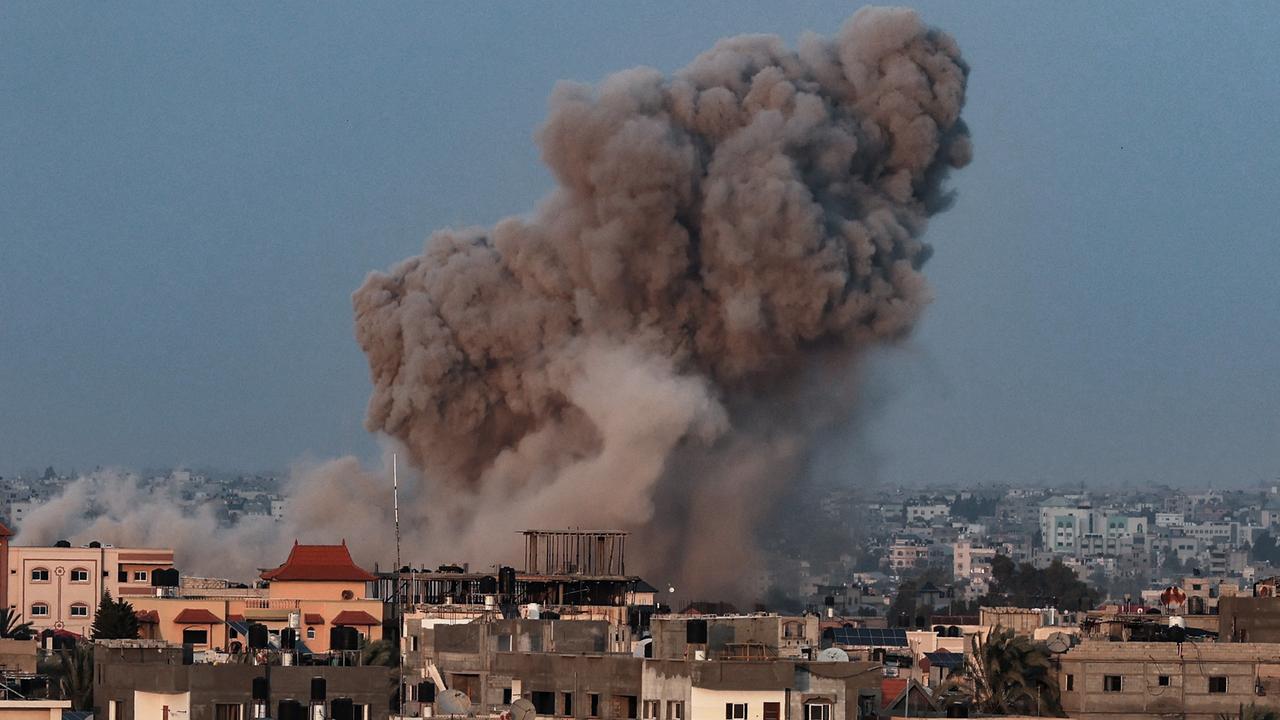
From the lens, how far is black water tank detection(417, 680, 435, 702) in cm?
3328

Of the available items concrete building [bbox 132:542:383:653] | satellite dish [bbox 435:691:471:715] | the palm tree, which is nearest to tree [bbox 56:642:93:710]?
satellite dish [bbox 435:691:471:715]

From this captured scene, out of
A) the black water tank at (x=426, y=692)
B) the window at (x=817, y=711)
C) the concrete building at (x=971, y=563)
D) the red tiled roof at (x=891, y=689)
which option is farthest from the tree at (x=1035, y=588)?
the window at (x=817, y=711)

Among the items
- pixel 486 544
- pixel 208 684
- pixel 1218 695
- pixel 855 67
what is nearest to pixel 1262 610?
pixel 1218 695

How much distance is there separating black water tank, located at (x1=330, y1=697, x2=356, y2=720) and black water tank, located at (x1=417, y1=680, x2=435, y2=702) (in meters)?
1.50

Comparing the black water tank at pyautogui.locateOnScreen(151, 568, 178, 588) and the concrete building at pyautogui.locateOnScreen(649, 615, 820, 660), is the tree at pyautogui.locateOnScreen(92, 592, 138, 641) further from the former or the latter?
the concrete building at pyautogui.locateOnScreen(649, 615, 820, 660)

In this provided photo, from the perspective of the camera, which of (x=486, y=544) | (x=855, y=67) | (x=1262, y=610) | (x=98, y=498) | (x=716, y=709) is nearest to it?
(x=716, y=709)

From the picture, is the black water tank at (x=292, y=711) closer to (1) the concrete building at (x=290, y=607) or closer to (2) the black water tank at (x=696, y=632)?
(2) the black water tank at (x=696, y=632)

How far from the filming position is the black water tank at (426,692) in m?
33.3

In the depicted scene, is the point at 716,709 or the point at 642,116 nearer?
the point at 716,709

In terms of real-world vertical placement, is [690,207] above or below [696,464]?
above

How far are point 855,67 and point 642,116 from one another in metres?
5.24

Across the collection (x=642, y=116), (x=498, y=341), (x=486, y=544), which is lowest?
(x=486, y=544)

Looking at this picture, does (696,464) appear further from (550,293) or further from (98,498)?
(98,498)

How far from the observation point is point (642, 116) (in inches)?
3103
